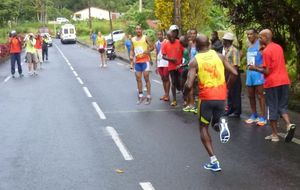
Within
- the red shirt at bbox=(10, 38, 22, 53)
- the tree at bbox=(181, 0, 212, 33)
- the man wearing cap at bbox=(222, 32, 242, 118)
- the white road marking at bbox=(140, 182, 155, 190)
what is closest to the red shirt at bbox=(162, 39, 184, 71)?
the man wearing cap at bbox=(222, 32, 242, 118)

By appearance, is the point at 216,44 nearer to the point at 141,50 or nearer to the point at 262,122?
the point at 262,122

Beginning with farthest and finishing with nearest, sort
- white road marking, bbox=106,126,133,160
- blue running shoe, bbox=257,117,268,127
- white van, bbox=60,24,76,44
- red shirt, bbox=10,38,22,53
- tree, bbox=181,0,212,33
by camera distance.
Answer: white van, bbox=60,24,76,44, tree, bbox=181,0,212,33, red shirt, bbox=10,38,22,53, blue running shoe, bbox=257,117,268,127, white road marking, bbox=106,126,133,160

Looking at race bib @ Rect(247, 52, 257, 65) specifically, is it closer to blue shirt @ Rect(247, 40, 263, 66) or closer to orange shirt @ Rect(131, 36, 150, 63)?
blue shirt @ Rect(247, 40, 263, 66)

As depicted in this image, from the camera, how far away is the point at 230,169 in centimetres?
703

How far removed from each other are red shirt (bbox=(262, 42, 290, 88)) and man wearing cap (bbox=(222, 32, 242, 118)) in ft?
6.30

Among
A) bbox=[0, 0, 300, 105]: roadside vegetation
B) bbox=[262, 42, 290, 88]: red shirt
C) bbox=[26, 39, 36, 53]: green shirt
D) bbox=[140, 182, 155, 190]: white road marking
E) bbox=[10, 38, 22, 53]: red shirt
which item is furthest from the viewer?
bbox=[26, 39, 36, 53]: green shirt

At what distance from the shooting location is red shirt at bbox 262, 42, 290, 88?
27.3 ft

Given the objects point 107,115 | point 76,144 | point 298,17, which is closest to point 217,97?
point 76,144

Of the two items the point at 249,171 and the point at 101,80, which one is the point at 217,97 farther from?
the point at 101,80

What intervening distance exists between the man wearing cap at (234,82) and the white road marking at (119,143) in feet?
8.18

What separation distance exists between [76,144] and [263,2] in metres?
7.31

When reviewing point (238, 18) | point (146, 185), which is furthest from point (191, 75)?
point (238, 18)

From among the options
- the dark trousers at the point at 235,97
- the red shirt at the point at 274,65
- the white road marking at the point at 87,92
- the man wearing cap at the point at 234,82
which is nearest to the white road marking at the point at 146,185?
the red shirt at the point at 274,65

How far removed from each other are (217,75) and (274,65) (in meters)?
1.85
